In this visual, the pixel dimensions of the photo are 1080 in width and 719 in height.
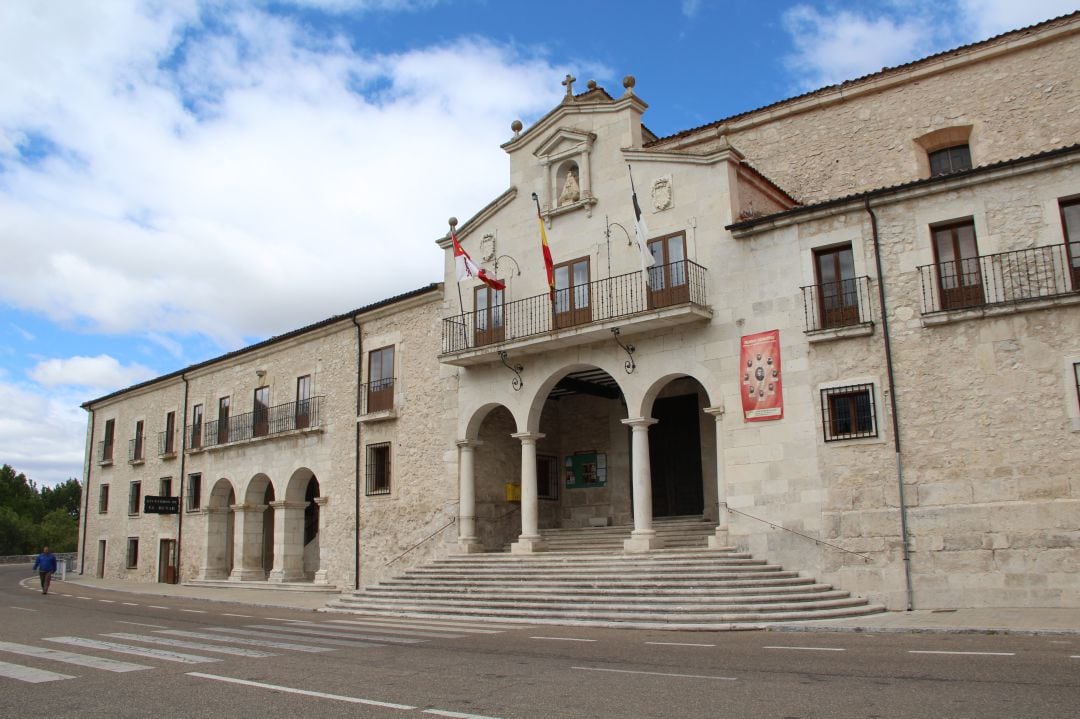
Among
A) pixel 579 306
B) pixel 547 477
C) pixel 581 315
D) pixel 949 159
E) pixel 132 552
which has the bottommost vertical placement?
pixel 132 552

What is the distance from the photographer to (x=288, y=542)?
27359mm

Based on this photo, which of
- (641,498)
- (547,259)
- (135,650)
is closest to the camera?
(135,650)

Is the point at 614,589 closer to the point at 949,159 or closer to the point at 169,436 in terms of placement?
the point at 949,159

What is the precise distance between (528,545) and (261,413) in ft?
43.7

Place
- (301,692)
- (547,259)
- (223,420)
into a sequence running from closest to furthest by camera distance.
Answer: (301,692)
(547,259)
(223,420)

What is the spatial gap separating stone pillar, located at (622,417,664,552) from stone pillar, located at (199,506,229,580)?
18.2m

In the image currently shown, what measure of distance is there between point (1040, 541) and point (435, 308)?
49.8 feet

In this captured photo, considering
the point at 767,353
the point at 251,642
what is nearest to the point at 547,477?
the point at 767,353

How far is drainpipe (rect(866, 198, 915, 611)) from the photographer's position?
48.6 ft

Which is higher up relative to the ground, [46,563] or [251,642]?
[46,563]

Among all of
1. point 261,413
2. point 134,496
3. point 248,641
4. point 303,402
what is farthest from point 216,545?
point 248,641

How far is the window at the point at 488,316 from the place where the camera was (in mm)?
21500

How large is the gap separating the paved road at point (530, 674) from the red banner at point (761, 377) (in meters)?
5.39

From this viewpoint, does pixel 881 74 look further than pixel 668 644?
Yes
